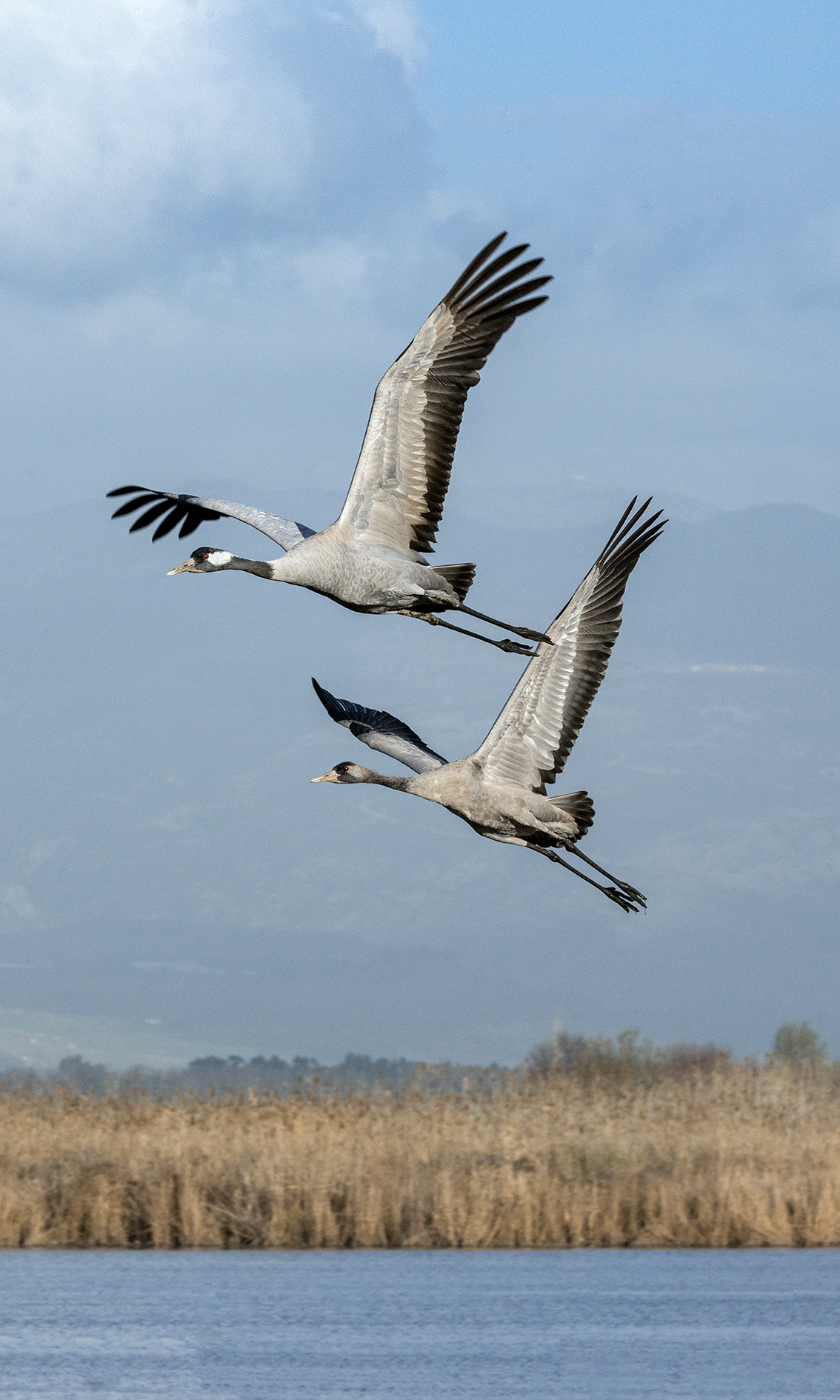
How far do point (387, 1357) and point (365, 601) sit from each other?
12.7 meters

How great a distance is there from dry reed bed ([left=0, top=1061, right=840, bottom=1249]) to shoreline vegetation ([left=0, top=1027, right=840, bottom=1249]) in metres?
0.02

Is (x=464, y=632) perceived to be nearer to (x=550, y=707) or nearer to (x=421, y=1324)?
(x=550, y=707)

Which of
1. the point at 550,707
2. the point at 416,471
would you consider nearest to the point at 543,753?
the point at 550,707

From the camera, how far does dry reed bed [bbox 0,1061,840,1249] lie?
20297 millimetres

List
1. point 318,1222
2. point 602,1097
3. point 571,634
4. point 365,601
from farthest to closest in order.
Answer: point 602,1097 → point 318,1222 → point 571,634 → point 365,601

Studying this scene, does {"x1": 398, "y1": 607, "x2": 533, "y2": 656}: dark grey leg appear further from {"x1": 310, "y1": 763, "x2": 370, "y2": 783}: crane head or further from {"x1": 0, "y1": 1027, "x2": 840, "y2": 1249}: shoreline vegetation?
{"x1": 0, "y1": 1027, "x2": 840, "y2": 1249}: shoreline vegetation

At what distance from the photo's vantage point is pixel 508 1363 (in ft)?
66.9

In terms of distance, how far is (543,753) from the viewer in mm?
10797

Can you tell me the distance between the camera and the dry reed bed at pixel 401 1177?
20.3 metres

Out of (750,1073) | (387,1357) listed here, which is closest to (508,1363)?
(387,1357)

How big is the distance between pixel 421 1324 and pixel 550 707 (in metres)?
12.6

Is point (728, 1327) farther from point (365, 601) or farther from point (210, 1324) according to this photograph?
point (365, 601)

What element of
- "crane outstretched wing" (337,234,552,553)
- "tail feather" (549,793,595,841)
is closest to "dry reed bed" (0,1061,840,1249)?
"tail feather" (549,793,595,841)

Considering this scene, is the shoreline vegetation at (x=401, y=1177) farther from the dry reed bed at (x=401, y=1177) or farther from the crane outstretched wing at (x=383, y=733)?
the crane outstretched wing at (x=383, y=733)
